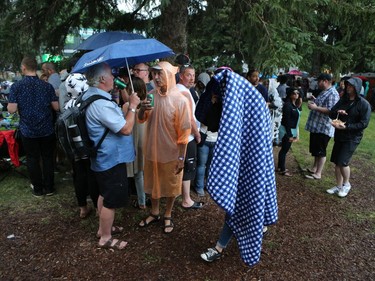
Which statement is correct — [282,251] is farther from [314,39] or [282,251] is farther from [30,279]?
[314,39]

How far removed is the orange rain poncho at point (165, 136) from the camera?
10.3ft

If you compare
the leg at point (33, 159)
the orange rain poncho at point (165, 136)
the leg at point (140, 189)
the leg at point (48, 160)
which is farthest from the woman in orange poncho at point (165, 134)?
the leg at point (33, 159)

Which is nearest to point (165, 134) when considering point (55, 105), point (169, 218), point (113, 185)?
point (113, 185)

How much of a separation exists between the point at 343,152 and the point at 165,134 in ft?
9.61

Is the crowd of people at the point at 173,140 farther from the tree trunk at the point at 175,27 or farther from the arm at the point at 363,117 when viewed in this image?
the tree trunk at the point at 175,27

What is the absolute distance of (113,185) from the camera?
2961mm

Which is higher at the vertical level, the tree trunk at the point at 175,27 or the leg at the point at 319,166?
the tree trunk at the point at 175,27

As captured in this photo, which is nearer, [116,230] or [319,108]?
[116,230]

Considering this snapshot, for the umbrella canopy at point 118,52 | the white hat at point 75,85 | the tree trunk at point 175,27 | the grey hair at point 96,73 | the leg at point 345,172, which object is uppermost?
the tree trunk at point 175,27

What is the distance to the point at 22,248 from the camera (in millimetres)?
3279

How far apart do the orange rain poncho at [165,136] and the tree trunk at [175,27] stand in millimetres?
2867

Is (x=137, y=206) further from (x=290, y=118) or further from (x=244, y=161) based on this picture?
(x=290, y=118)

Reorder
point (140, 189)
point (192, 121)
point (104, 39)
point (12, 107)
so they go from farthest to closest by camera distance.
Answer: point (104, 39)
point (12, 107)
point (140, 189)
point (192, 121)

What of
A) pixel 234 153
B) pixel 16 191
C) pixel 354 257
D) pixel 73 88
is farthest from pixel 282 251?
pixel 16 191
